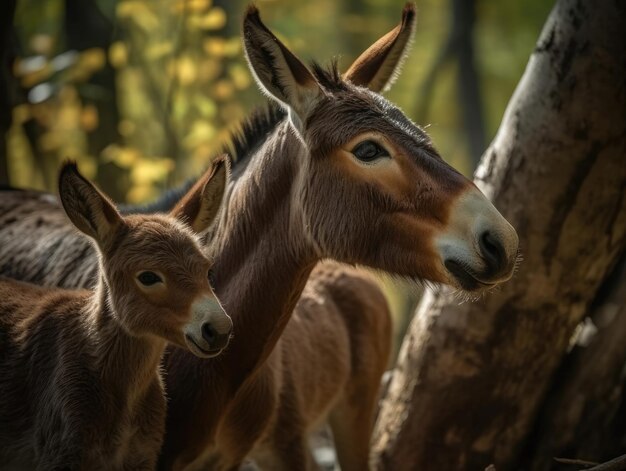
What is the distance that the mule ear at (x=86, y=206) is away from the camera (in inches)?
147

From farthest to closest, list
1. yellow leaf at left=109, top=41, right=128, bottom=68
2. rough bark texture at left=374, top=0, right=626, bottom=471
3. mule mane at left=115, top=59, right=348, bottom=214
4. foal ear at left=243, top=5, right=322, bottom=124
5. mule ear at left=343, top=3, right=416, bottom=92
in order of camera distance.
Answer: yellow leaf at left=109, top=41, right=128, bottom=68, rough bark texture at left=374, top=0, right=626, bottom=471, mule mane at left=115, top=59, right=348, bottom=214, mule ear at left=343, top=3, right=416, bottom=92, foal ear at left=243, top=5, right=322, bottom=124

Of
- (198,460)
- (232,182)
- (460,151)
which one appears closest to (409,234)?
(232,182)

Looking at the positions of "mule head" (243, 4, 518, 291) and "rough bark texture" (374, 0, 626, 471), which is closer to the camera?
"mule head" (243, 4, 518, 291)

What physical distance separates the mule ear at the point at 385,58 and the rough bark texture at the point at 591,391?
2250 mm

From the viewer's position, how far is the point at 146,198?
31.1 feet

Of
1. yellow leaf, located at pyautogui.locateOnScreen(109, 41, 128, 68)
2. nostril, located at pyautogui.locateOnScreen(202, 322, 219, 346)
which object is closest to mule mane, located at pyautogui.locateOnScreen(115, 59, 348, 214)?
nostril, located at pyautogui.locateOnScreen(202, 322, 219, 346)

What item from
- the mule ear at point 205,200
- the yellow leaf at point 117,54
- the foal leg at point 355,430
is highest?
the mule ear at point 205,200

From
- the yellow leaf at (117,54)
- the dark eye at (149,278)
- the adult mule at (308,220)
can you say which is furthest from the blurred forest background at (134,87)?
the dark eye at (149,278)

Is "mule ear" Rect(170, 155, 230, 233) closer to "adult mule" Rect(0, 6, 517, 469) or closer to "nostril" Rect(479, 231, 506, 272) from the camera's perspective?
"adult mule" Rect(0, 6, 517, 469)

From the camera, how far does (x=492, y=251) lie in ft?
A: 12.2

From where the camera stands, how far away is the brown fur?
3.79m

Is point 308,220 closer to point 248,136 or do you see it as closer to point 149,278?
point 149,278

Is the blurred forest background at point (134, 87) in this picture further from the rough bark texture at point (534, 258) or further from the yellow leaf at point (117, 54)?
the rough bark texture at point (534, 258)

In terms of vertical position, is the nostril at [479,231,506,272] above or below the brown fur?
above
